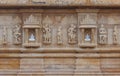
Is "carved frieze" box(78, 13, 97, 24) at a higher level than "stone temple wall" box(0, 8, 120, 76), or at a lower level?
higher

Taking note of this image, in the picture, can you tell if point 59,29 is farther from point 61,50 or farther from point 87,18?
point 87,18

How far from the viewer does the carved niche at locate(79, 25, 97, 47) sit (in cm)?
1012

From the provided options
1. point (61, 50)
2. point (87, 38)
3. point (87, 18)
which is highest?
point (87, 18)

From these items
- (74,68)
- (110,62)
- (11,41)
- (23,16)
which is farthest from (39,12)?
(110,62)

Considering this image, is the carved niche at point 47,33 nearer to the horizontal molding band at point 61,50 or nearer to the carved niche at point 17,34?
the horizontal molding band at point 61,50

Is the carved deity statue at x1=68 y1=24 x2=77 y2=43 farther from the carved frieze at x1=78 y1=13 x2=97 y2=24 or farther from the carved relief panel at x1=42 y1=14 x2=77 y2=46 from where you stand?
the carved frieze at x1=78 y1=13 x2=97 y2=24

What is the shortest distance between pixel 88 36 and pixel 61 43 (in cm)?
84

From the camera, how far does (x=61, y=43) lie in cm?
Answer: 1023

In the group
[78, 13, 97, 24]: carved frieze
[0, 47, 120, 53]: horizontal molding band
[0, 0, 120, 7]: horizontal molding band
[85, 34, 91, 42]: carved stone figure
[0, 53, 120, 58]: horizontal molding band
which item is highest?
[0, 0, 120, 7]: horizontal molding band

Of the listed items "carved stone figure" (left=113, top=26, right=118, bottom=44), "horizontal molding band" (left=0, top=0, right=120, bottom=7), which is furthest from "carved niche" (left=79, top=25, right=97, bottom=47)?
"horizontal molding band" (left=0, top=0, right=120, bottom=7)

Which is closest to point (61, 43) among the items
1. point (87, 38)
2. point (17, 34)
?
point (87, 38)

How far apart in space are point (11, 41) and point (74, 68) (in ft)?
6.82

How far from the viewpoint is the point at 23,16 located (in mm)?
10227

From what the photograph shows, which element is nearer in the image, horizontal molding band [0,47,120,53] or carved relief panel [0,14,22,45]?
horizontal molding band [0,47,120,53]
